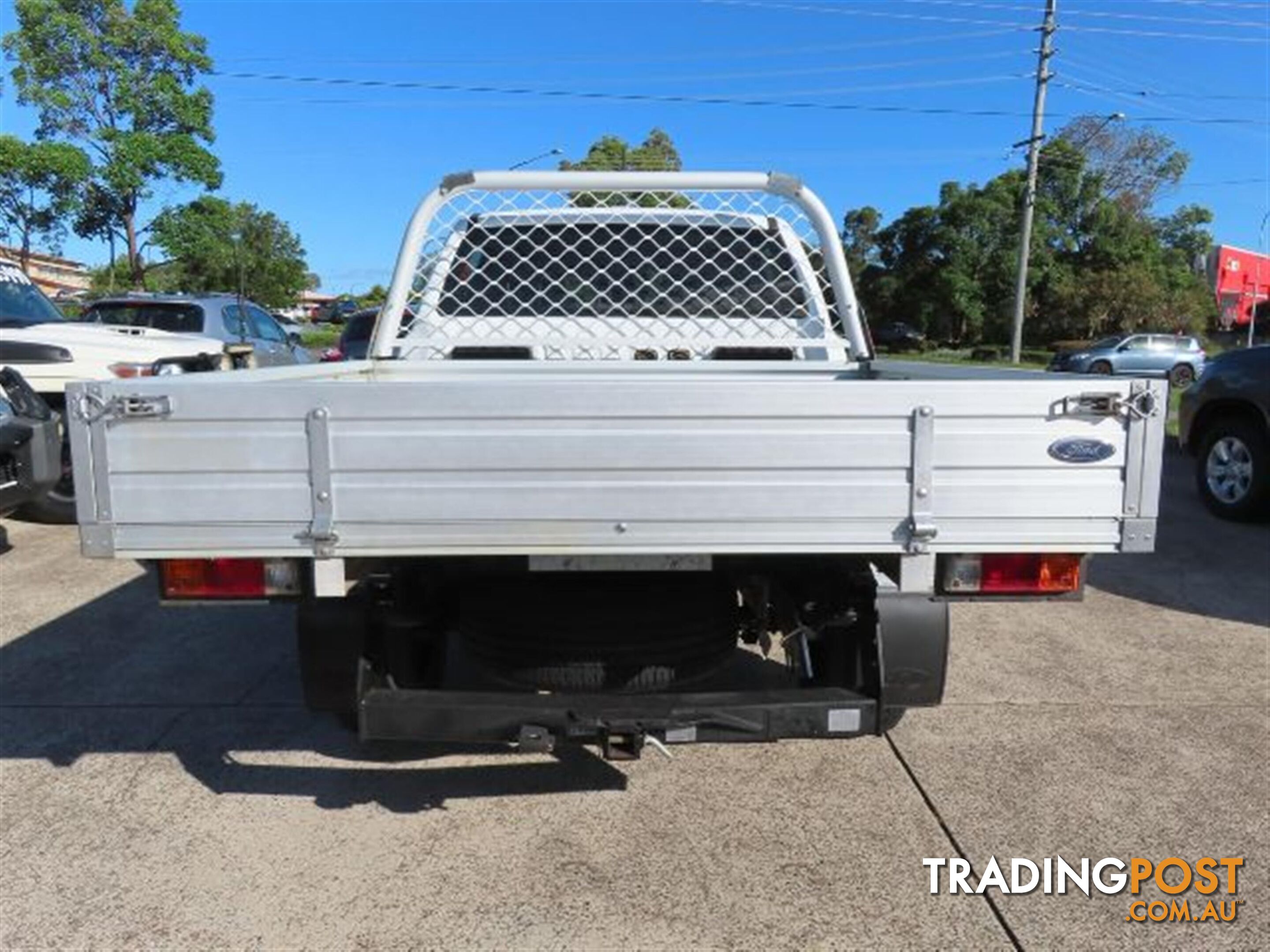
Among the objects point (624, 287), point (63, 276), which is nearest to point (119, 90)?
point (624, 287)

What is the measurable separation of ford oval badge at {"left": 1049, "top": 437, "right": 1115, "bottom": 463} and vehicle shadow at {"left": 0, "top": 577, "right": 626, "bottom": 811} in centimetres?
189

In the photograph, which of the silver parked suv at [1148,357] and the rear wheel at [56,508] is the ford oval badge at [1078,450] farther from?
the silver parked suv at [1148,357]

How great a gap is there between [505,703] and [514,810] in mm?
735

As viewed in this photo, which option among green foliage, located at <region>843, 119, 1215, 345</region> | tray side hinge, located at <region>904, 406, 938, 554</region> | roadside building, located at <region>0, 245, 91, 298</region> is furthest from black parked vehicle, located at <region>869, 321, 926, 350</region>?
Result: roadside building, located at <region>0, 245, 91, 298</region>

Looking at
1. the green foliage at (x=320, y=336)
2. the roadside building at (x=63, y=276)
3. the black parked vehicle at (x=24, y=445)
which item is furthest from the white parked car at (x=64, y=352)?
the roadside building at (x=63, y=276)

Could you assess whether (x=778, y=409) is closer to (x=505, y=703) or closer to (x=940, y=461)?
(x=940, y=461)

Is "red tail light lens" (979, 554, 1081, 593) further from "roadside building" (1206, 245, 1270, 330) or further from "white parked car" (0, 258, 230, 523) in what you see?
"roadside building" (1206, 245, 1270, 330)

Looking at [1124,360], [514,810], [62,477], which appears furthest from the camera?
[1124,360]

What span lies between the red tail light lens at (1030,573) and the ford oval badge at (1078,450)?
0.30 meters

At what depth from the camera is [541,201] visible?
4.92m

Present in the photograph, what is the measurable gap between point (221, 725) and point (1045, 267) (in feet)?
142

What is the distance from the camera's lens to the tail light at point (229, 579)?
8.63 ft

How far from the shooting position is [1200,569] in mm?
6320

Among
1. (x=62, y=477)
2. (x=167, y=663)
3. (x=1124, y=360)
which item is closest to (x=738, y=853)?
(x=167, y=663)
